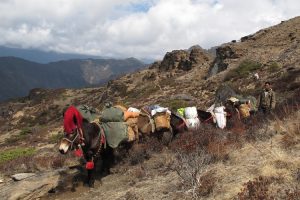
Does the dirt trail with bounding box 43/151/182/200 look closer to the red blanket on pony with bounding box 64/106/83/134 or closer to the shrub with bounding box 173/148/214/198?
the shrub with bounding box 173/148/214/198

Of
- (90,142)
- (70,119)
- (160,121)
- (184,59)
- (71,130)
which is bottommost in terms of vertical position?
(90,142)

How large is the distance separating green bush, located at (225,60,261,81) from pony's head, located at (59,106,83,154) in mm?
29245

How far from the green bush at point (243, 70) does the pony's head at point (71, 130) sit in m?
29.2

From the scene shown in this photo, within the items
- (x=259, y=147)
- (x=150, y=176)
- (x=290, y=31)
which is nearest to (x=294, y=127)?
(x=259, y=147)

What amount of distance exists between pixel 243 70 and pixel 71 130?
103 ft

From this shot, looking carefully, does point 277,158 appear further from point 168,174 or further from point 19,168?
point 19,168

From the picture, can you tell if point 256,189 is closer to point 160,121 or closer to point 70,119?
point 70,119

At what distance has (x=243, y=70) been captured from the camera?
39.0m

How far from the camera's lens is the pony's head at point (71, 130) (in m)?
9.18

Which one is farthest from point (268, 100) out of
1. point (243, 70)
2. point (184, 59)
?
point (184, 59)

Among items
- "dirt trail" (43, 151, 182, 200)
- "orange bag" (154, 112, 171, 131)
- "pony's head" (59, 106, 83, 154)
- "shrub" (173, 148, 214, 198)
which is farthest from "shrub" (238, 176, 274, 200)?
"orange bag" (154, 112, 171, 131)

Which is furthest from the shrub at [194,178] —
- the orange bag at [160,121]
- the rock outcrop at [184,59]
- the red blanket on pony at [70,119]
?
the rock outcrop at [184,59]

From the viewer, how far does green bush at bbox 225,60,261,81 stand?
125ft

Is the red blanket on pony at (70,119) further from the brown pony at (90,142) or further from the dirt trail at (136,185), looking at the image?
the dirt trail at (136,185)
